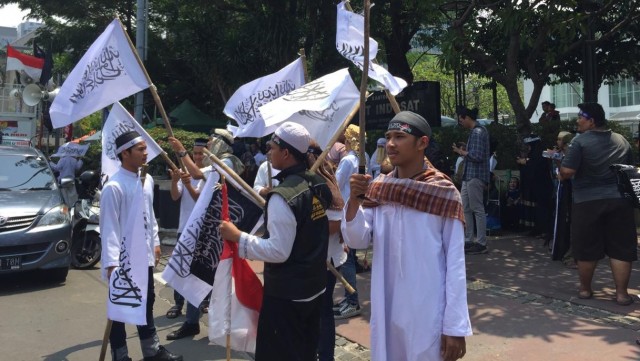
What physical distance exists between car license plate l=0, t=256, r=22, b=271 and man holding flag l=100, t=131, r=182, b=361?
10.9 ft

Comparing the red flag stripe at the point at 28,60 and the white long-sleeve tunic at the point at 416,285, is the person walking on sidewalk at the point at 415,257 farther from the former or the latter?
the red flag stripe at the point at 28,60

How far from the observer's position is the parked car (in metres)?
7.14

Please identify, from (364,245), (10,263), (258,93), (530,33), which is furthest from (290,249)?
(530,33)

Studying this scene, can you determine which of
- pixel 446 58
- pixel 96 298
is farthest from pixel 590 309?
pixel 96 298

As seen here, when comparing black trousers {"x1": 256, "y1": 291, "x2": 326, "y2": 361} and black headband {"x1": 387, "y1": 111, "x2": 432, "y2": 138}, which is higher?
black headband {"x1": 387, "y1": 111, "x2": 432, "y2": 138}

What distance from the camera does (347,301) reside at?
5.90 meters

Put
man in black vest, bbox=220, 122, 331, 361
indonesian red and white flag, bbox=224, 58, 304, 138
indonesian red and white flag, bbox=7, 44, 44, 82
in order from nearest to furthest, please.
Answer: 1. man in black vest, bbox=220, 122, 331, 361
2. indonesian red and white flag, bbox=224, 58, 304, 138
3. indonesian red and white flag, bbox=7, 44, 44, 82

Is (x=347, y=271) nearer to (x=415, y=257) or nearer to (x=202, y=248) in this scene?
(x=202, y=248)

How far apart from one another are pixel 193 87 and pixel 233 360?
838 inches

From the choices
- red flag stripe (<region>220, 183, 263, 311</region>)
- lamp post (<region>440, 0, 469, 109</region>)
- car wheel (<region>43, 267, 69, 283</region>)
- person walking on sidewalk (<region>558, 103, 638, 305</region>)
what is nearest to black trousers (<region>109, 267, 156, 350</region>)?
red flag stripe (<region>220, 183, 263, 311</region>)

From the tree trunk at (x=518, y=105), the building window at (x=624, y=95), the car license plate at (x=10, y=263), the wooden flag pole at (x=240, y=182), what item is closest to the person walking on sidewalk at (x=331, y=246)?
the wooden flag pole at (x=240, y=182)

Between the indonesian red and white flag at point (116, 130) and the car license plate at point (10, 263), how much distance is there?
2.67m

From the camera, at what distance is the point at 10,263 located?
7.10m

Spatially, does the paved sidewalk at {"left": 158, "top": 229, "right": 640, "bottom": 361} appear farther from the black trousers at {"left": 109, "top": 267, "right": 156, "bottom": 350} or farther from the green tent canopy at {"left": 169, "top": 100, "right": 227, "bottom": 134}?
the green tent canopy at {"left": 169, "top": 100, "right": 227, "bottom": 134}
